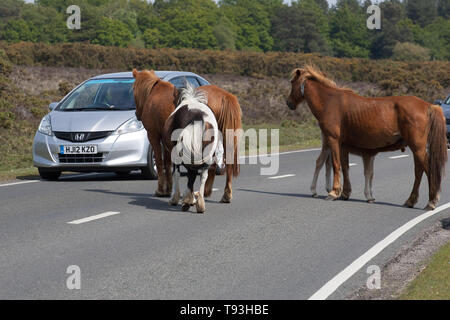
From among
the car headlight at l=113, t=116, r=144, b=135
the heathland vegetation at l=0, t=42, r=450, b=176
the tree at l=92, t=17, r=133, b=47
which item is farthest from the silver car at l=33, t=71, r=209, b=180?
the tree at l=92, t=17, r=133, b=47

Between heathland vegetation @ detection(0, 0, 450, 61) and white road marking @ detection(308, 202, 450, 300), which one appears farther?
heathland vegetation @ detection(0, 0, 450, 61)

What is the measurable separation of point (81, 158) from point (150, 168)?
1.29m

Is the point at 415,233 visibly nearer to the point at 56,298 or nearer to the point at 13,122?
the point at 56,298

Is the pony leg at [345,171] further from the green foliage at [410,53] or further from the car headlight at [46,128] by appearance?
the green foliage at [410,53]

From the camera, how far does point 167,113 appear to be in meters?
11.4

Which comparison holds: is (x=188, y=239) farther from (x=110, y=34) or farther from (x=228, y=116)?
(x=110, y=34)

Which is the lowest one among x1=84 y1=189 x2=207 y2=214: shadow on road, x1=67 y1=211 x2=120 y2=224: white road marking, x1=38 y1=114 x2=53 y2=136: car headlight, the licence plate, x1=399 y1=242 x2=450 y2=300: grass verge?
x1=84 y1=189 x2=207 y2=214: shadow on road

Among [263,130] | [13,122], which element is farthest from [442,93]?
[13,122]

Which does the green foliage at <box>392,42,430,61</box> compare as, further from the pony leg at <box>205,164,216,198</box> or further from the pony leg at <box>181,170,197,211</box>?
the pony leg at <box>181,170,197,211</box>

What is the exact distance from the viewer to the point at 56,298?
618cm

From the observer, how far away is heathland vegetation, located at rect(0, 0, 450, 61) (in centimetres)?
9350

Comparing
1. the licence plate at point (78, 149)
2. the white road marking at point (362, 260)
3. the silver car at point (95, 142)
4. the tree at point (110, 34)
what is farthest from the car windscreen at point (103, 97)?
the tree at point (110, 34)

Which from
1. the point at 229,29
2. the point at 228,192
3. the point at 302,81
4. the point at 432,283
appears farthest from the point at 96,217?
the point at 229,29

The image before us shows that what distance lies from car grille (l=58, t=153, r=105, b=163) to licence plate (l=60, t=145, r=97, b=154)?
0.09 meters
